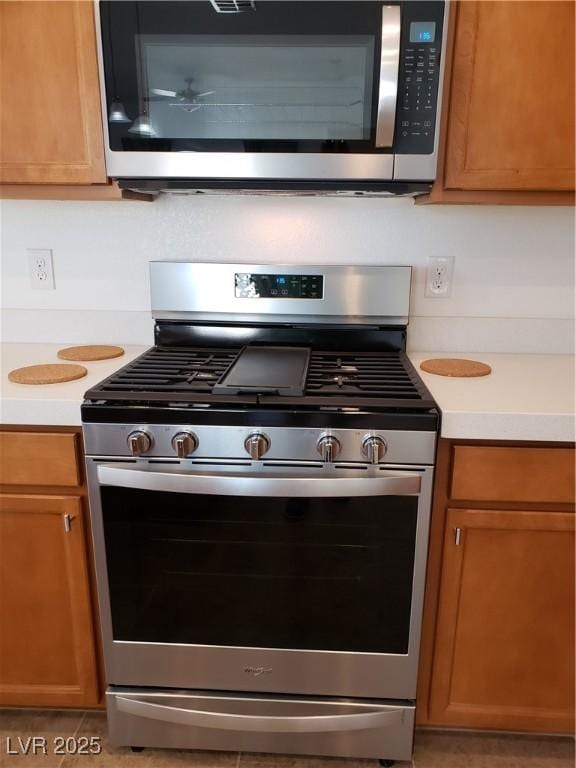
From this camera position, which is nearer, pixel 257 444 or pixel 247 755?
pixel 257 444

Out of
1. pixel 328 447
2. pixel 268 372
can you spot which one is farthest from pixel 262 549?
pixel 268 372

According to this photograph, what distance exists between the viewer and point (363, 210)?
159 centimetres

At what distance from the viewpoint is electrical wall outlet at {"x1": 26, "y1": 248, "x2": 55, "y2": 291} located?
65.5 inches

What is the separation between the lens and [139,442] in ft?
3.70

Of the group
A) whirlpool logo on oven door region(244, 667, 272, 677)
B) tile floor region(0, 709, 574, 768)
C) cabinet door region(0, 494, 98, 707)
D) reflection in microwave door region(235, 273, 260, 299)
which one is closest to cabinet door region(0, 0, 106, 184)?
reflection in microwave door region(235, 273, 260, 299)

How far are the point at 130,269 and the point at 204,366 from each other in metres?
0.47

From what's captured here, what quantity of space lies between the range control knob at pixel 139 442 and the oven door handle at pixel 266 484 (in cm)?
5

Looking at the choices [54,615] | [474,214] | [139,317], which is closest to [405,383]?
[474,214]

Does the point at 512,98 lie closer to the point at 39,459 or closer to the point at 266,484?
the point at 266,484

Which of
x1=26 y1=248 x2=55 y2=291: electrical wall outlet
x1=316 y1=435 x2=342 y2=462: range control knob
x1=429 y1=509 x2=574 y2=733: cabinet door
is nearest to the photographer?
x1=316 y1=435 x2=342 y2=462: range control knob

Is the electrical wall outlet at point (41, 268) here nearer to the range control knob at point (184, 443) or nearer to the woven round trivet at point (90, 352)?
the woven round trivet at point (90, 352)

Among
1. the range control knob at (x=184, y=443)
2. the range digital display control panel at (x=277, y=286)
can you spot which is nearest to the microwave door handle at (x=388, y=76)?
the range digital display control panel at (x=277, y=286)

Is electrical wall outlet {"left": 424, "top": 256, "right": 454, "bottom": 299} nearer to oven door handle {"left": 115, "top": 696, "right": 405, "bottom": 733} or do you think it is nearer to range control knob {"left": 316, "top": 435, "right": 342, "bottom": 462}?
range control knob {"left": 316, "top": 435, "right": 342, "bottom": 462}

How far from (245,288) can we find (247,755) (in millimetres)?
1221
